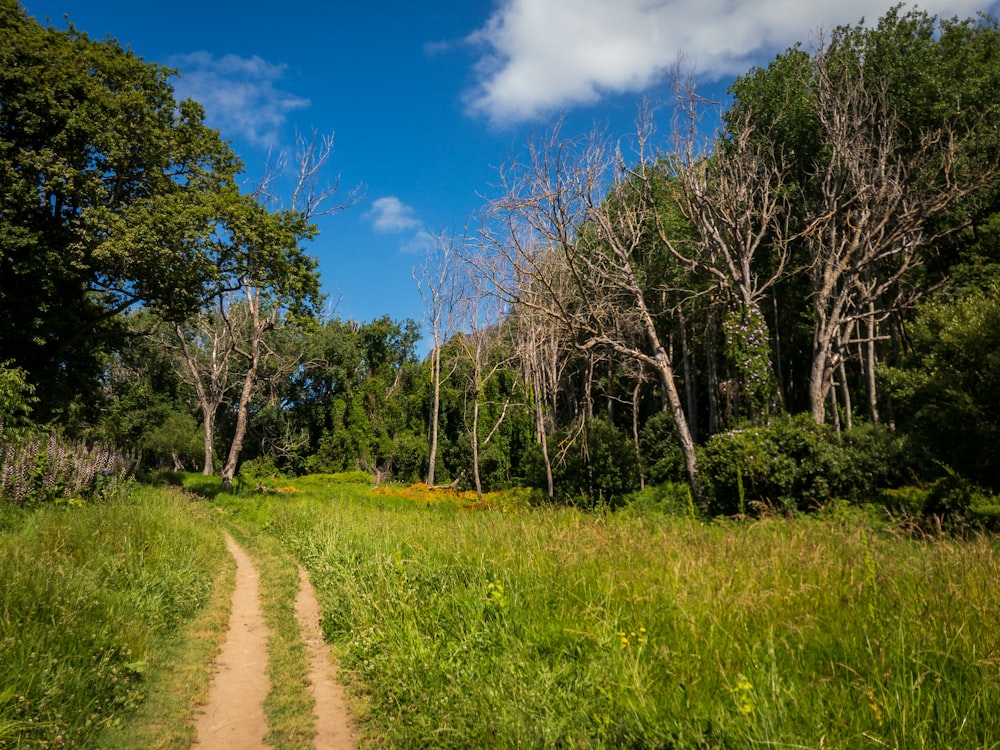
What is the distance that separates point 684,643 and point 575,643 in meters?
0.85

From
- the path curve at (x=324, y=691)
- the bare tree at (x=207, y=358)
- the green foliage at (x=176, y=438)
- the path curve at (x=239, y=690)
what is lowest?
the path curve at (x=239, y=690)

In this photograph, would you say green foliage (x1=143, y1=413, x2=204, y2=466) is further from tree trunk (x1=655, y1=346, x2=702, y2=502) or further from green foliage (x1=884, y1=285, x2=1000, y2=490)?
green foliage (x1=884, y1=285, x2=1000, y2=490)

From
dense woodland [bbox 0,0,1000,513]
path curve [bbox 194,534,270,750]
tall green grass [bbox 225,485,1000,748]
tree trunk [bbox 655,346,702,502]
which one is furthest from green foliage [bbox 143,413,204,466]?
tall green grass [bbox 225,485,1000,748]

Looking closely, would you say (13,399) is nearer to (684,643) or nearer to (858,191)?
(684,643)

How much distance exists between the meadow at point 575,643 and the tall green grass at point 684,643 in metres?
0.02

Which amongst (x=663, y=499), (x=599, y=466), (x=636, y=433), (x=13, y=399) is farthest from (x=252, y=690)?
(x=636, y=433)

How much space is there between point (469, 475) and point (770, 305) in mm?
20624

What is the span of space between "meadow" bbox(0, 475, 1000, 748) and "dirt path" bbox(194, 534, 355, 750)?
133 millimetres

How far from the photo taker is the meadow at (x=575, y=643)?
2857 millimetres

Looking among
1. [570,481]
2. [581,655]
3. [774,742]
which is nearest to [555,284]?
[570,481]

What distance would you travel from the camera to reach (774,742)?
8.06 feet

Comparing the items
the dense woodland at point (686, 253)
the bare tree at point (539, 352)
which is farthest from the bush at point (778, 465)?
the bare tree at point (539, 352)

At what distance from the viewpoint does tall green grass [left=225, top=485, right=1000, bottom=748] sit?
9.02ft

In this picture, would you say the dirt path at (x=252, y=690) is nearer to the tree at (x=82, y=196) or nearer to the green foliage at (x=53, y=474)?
the green foliage at (x=53, y=474)
